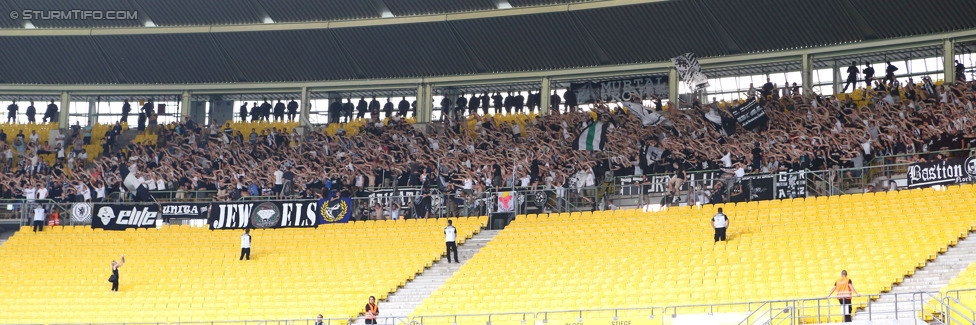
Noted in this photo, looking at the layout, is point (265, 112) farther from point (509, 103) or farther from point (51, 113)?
point (509, 103)

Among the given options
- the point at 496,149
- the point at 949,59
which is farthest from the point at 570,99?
the point at 949,59

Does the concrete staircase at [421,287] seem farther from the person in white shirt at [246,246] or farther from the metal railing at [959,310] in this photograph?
the metal railing at [959,310]

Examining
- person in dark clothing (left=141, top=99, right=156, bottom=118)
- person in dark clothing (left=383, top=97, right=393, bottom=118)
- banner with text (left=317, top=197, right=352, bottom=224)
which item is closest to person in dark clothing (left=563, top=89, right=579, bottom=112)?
person in dark clothing (left=383, top=97, right=393, bottom=118)

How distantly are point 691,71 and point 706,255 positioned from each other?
36.5 ft

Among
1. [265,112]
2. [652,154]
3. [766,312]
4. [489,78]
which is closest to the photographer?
[766,312]

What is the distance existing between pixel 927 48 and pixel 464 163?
14.5 meters

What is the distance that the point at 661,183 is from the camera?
30859 mm

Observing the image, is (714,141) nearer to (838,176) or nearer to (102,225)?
(838,176)

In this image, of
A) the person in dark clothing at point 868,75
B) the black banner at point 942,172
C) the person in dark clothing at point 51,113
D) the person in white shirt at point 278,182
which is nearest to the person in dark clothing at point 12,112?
the person in dark clothing at point 51,113

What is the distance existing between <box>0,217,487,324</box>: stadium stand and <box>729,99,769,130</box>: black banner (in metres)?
7.64

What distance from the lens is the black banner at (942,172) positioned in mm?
26625

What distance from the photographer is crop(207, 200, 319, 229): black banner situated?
112 feet

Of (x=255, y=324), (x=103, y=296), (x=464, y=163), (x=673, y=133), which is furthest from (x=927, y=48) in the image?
(x=103, y=296)

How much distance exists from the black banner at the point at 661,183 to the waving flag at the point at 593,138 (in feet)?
8.93
